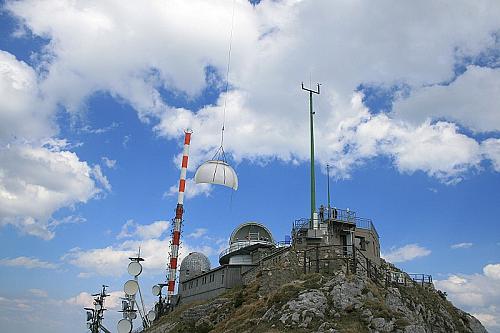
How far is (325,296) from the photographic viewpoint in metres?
36.7

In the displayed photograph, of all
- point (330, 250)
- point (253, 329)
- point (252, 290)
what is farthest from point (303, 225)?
point (253, 329)

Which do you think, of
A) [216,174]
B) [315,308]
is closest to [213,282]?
[216,174]

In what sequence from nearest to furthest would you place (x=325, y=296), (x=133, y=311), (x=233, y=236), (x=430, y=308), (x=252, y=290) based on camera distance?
(x=325, y=296), (x=252, y=290), (x=430, y=308), (x=133, y=311), (x=233, y=236)

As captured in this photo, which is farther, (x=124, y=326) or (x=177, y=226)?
(x=177, y=226)

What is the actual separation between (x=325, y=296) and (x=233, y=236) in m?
30.0

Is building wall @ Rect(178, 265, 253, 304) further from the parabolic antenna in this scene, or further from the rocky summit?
the parabolic antenna

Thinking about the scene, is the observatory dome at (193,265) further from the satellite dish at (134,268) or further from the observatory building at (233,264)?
the satellite dish at (134,268)

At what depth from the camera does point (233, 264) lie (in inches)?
2162

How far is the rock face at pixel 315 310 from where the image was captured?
110ft

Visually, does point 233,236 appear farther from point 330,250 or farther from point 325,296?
point 325,296

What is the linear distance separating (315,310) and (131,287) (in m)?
29.9

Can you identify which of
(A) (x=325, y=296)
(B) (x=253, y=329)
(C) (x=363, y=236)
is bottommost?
(B) (x=253, y=329)

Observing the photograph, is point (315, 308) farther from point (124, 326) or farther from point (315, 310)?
point (124, 326)

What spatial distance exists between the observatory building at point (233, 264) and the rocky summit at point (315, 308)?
2.90 metres
